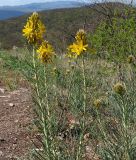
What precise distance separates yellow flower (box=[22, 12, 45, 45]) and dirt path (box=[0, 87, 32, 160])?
5.54 ft

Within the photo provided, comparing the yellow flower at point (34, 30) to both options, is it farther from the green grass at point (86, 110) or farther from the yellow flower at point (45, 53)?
the yellow flower at point (45, 53)

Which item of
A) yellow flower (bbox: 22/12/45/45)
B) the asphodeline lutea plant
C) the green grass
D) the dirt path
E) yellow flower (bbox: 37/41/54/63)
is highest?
yellow flower (bbox: 22/12/45/45)

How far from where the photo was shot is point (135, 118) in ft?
16.4

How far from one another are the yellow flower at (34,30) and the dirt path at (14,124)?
1.69m

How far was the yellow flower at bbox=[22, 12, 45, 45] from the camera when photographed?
9.75ft

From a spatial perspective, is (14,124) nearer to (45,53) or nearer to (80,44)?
(45,53)

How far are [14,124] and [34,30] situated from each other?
266 centimetres

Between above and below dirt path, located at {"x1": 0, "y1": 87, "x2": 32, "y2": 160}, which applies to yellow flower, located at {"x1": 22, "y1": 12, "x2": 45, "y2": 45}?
above

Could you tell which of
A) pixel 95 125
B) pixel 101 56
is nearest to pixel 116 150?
pixel 95 125

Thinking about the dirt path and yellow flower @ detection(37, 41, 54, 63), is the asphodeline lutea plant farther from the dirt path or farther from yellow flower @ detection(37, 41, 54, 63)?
the dirt path

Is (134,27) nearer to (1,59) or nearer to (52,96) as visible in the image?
(52,96)

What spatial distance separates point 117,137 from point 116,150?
0.25m

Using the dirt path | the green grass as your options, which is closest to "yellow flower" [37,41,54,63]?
the green grass

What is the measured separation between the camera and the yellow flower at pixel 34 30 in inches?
117
